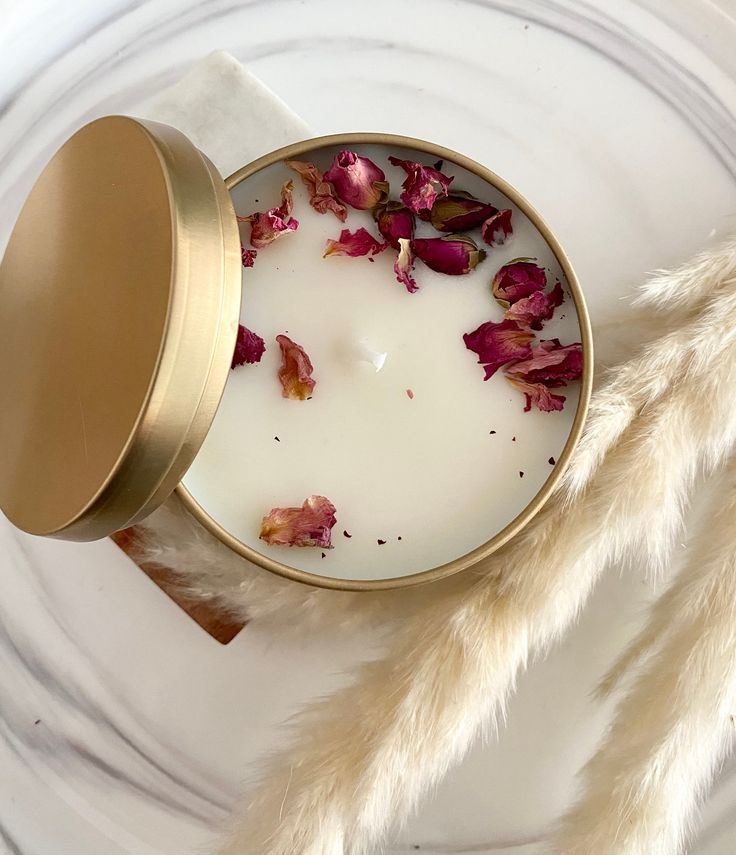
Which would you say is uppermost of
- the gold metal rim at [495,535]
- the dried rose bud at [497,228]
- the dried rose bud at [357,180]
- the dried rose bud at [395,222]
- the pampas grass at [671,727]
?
the dried rose bud at [357,180]

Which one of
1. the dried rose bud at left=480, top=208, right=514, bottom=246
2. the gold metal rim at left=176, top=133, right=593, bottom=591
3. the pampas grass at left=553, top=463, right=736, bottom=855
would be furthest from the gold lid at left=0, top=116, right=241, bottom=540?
the pampas grass at left=553, top=463, right=736, bottom=855

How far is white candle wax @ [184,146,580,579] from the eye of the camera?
486 millimetres

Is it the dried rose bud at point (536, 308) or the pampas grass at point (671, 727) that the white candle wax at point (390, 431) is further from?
the pampas grass at point (671, 727)

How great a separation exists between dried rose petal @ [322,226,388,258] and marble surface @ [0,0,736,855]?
134 millimetres

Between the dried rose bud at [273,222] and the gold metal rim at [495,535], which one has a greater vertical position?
the dried rose bud at [273,222]

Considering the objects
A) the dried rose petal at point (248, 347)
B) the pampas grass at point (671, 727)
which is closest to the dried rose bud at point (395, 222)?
the dried rose petal at point (248, 347)

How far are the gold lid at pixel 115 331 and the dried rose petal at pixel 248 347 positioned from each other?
0.24ft

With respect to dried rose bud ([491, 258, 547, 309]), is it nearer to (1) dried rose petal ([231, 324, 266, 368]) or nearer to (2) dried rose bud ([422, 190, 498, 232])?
(2) dried rose bud ([422, 190, 498, 232])

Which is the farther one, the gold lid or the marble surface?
the marble surface

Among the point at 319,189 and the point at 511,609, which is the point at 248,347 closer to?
the point at 319,189

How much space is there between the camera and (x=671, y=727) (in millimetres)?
466

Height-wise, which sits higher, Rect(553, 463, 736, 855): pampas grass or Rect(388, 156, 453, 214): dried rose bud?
Rect(388, 156, 453, 214): dried rose bud

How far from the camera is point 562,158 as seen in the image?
581 mm

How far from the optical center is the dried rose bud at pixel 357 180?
0.49m
